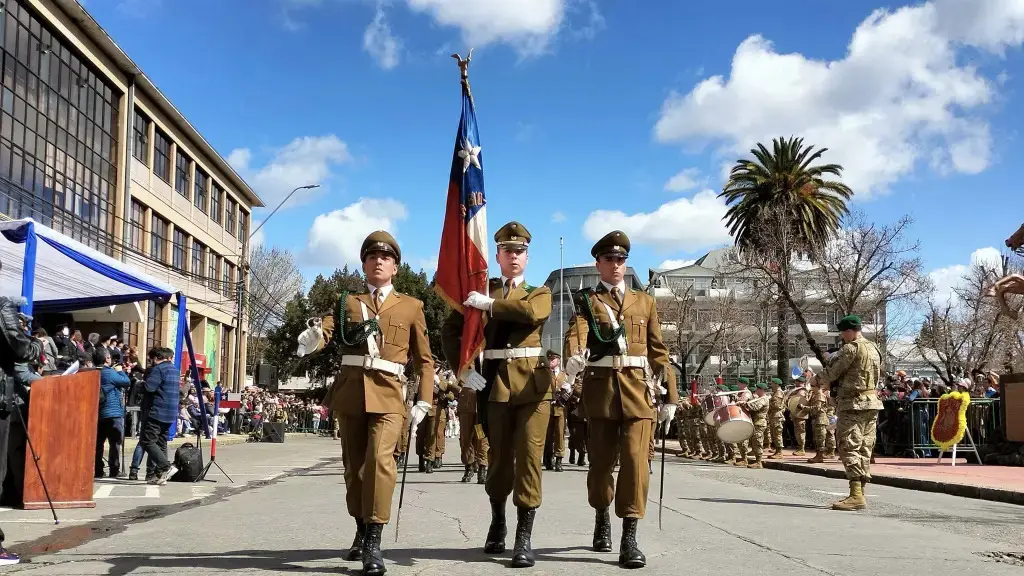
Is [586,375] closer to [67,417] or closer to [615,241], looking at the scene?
[615,241]

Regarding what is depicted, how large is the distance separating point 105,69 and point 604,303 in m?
35.3

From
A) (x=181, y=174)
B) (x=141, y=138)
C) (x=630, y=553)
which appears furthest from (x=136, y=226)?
(x=630, y=553)

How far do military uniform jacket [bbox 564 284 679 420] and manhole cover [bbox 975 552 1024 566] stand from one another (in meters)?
Result: 2.47

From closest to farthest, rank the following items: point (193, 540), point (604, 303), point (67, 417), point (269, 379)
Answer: point (604, 303) → point (193, 540) → point (67, 417) → point (269, 379)

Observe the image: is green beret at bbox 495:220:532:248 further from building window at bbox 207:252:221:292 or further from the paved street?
building window at bbox 207:252:221:292

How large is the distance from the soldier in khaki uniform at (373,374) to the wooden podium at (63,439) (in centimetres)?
511

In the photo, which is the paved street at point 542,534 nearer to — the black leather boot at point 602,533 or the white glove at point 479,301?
the black leather boot at point 602,533

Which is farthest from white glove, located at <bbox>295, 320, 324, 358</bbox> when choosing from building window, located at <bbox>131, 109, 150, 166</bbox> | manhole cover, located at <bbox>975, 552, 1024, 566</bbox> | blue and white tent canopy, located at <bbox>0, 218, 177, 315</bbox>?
building window, located at <bbox>131, 109, 150, 166</bbox>

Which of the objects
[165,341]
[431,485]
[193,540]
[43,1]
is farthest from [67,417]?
[165,341]

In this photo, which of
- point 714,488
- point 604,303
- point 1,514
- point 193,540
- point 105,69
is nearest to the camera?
point 604,303

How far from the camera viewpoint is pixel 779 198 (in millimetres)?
43219

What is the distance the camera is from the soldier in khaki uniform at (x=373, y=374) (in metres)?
6.01

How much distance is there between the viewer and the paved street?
245 inches

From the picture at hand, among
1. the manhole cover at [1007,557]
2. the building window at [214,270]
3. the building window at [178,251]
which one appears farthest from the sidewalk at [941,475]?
the building window at [214,270]
